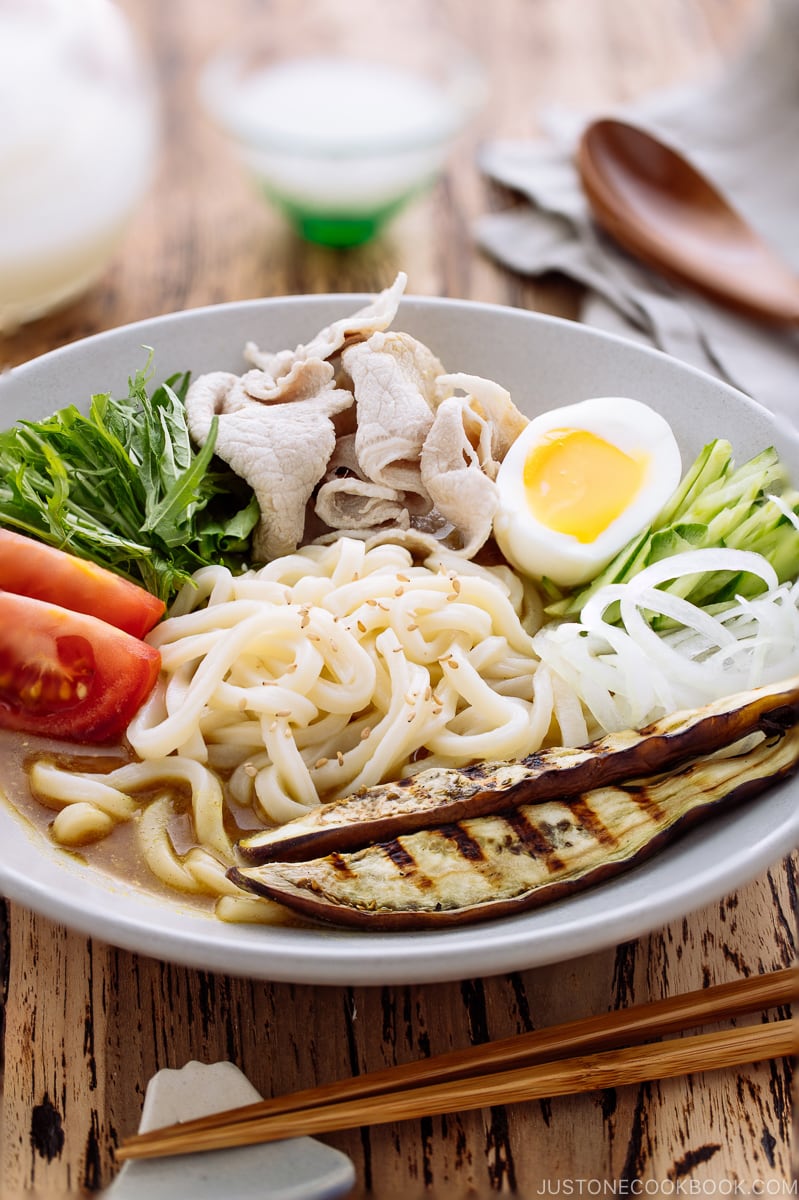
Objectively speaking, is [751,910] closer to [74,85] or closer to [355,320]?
[355,320]

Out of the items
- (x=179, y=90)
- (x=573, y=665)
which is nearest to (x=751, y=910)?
(x=573, y=665)

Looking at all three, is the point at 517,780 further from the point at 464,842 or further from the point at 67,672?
the point at 67,672

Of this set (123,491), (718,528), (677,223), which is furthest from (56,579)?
(677,223)

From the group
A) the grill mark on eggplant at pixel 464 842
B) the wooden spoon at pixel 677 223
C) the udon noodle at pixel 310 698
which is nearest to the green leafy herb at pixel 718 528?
the udon noodle at pixel 310 698

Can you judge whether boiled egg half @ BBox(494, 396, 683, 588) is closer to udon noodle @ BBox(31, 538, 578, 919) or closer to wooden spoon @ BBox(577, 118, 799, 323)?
udon noodle @ BBox(31, 538, 578, 919)

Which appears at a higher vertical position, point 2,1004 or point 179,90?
point 179,90

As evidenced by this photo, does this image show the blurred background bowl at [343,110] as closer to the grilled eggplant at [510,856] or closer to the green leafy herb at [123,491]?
the green leafy herb at [123,491]
